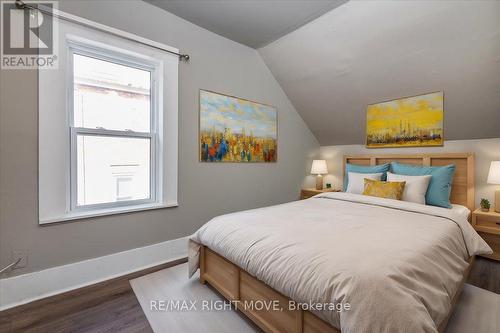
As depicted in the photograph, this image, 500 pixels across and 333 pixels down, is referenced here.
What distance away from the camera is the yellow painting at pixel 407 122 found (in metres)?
2.75

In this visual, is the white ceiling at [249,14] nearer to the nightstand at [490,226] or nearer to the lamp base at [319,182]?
the lamp base at [319,182]

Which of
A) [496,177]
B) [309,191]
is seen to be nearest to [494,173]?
[496,177]

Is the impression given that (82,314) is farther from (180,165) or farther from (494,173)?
(494,173)

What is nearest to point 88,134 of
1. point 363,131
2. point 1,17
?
point 1,17

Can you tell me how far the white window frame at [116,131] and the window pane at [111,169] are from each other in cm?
4

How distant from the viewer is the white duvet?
0.90 meters

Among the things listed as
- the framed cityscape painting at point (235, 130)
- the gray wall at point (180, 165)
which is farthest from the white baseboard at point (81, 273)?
the framed cityscape painting at point (235, 130)

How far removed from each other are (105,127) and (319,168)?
10.2ft

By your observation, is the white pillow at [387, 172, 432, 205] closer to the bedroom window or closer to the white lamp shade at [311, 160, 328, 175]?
the white lamp shade at [311, 160, 328, 175]

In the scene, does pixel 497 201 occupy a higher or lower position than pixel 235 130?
lower

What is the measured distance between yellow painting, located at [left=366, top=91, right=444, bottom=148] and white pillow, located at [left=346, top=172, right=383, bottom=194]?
2.07ft

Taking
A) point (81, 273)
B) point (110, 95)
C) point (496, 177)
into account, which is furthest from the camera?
point (496, 177)

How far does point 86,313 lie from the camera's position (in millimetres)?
1590

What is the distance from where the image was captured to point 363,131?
346cm
